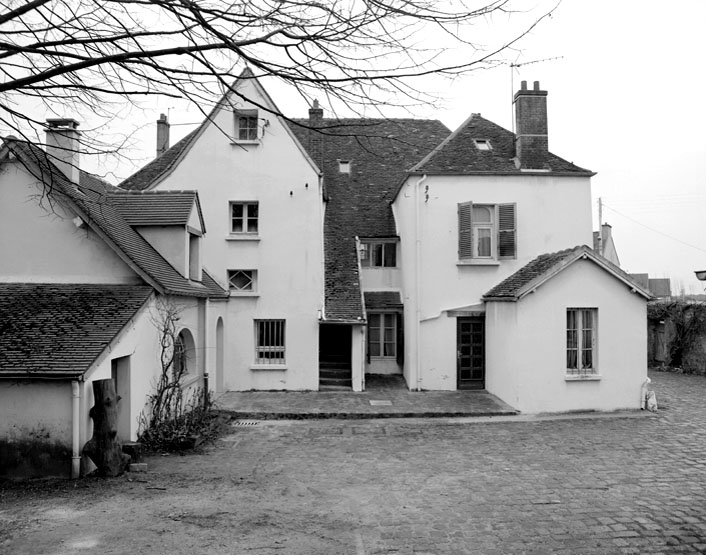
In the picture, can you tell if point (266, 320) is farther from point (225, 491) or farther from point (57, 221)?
point (225, 491)

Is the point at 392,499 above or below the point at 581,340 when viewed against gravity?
below

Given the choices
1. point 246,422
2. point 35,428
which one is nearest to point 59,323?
point 35,428

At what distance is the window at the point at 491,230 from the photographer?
1842cm

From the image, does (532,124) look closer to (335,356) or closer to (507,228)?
(507,228)

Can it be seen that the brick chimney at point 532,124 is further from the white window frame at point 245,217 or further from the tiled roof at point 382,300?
the white window frame at point 245,217

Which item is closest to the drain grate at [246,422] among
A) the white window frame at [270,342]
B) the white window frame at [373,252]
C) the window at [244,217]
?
the white window frame at [270,342]

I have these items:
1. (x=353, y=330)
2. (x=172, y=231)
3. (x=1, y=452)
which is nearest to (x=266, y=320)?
(x=353, y=330)

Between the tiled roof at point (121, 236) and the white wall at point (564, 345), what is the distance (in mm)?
8996

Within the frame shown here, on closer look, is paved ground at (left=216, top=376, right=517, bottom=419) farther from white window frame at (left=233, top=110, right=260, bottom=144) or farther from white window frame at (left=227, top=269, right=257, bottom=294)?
white window frame at (left=233, top=110, right=260, bottom=144)

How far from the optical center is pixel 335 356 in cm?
2131

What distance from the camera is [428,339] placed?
1850 centimetres

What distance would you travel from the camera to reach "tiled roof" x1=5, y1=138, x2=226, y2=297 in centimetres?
1165

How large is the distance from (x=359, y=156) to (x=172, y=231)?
1177cm

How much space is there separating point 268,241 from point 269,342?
3452mm
